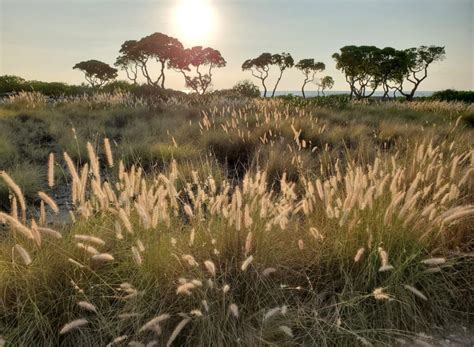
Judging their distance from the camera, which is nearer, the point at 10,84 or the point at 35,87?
the point at 10,84

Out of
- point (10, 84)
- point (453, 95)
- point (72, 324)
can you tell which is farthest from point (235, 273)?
point (453, 95)

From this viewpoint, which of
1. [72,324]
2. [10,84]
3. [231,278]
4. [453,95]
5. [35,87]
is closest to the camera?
[72,324]

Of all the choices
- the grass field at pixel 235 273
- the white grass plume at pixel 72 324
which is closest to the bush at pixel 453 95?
the grass field at pixel 235 273

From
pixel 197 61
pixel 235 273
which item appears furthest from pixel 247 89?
pixel 235 273

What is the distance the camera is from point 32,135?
9.23m

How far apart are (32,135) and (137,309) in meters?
7.78

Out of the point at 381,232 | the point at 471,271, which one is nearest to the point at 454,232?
the point at 471,271

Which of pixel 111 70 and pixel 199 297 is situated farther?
pixel 111 70

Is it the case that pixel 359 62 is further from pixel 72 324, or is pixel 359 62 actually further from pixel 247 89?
pixel 72 324

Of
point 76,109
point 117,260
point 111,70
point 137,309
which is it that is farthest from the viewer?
point 111,70

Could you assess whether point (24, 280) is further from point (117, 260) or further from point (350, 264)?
point (350, 264)

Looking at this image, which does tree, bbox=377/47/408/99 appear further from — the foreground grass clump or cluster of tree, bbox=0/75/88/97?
the foreground grass clump

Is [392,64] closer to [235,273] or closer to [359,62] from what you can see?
[359,62]

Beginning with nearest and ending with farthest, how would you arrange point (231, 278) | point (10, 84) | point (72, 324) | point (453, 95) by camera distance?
point (72, 324) < point (231, 278) < point (10, 84) < point (453, 95)
